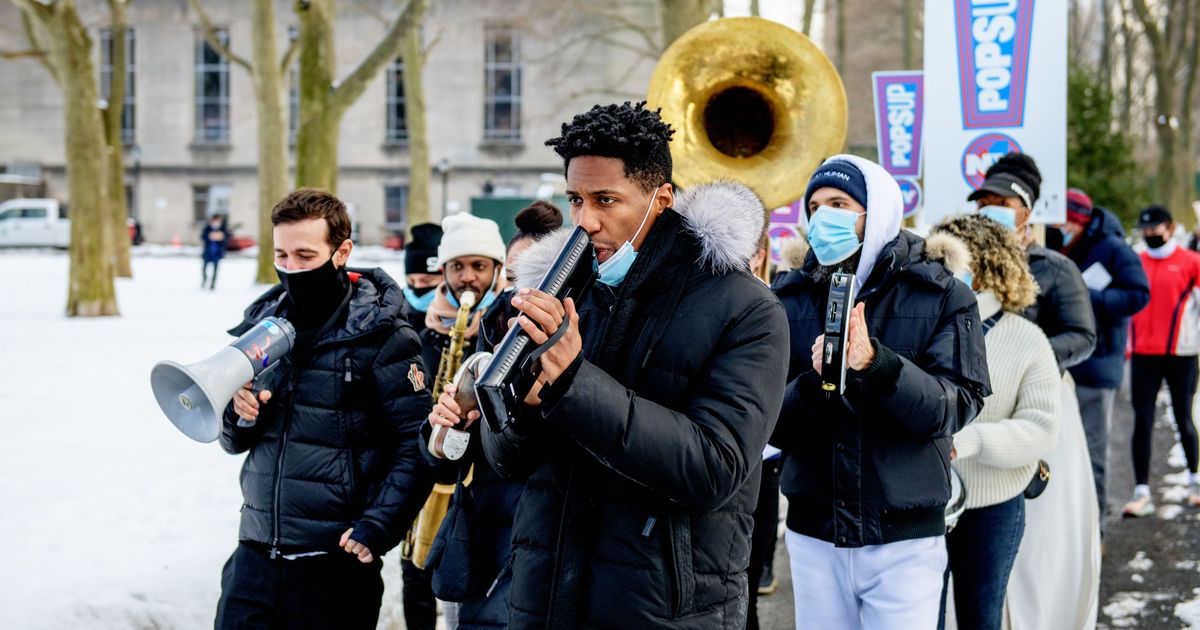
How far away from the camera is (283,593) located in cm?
356

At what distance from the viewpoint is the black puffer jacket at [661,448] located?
7.30 ft

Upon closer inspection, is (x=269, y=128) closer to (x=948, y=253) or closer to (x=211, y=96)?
(x=948, y=253)

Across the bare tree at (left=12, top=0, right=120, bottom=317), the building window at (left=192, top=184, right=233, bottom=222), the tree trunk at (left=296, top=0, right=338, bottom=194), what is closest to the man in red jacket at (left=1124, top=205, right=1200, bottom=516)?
the tree trunk at (left=296, top=0, right=338, bottom=194)

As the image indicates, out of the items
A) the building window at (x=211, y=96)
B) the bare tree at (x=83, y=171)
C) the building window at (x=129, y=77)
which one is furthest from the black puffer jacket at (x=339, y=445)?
the building window at (x=129, y=77)

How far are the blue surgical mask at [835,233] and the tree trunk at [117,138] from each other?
786 inches

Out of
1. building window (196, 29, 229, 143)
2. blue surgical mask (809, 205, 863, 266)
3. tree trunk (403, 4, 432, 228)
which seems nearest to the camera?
blue surgical mask (809, 205, 863, 266)

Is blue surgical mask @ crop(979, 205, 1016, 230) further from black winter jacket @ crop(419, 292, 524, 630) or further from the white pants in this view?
black winter jacket @ crop(419, 292, 524, 630)

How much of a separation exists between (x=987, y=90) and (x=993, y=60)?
174 millimetres

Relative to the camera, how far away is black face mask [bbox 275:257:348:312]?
11.9ft

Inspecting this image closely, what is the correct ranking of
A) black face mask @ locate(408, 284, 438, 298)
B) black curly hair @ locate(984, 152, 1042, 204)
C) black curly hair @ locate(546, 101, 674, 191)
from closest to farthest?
black curly hair @ locate(546, 101, 674, 191) → black curly hair @ locate(984, 152, 1042, 204) → black face mask @ locate(408, 284, 438, 298)

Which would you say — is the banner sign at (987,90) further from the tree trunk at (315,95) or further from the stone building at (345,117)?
the stone building at (345,117)

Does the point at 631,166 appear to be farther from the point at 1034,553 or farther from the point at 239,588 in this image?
the point at 1034,553

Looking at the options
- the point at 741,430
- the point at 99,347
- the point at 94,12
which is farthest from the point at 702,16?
the point at 94,12

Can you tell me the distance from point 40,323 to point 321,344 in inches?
521
